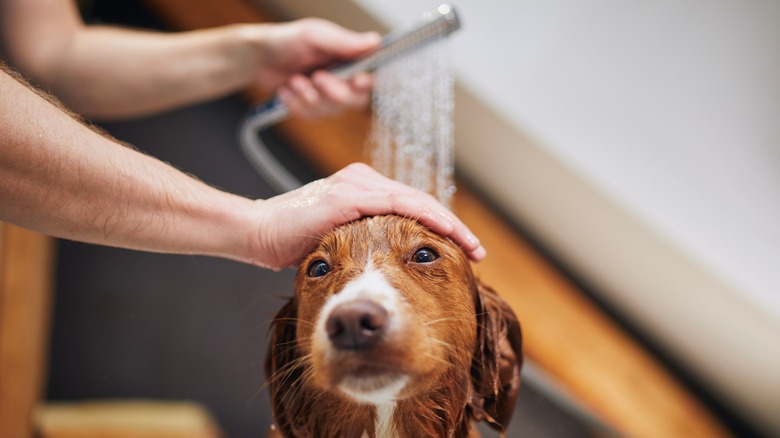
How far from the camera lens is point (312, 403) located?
70 cm

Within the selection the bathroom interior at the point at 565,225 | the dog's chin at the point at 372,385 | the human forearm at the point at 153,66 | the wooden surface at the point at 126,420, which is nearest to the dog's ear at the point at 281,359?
the dog's chin at the point at 372,385

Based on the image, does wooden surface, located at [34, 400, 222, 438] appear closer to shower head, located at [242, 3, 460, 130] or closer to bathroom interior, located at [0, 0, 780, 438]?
bathroom interior, located at [0, 0, 780, 438]

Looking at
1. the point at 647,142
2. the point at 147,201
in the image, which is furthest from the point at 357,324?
the point at 647,142

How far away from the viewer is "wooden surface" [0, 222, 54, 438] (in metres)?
1.33

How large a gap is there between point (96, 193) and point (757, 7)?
100cm

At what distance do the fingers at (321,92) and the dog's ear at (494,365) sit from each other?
0.49 metres

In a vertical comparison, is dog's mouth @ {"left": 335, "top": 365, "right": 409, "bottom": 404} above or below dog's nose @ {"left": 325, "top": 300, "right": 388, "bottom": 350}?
below

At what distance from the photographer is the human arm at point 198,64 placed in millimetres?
1067

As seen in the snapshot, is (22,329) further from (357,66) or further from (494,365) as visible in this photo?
(494,365)

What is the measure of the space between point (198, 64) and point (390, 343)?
766 millimetres

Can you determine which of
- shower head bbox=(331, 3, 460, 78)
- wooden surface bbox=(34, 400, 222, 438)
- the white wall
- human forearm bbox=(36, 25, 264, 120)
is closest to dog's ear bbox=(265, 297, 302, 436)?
shower head bbox=(331, 3, 460, 78)

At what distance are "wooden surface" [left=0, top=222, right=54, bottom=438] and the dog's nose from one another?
3.07 feet

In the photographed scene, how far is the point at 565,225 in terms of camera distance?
4.59 ft

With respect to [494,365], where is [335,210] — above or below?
above
